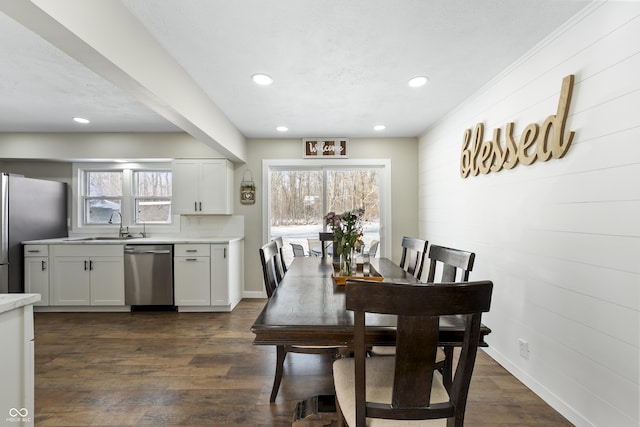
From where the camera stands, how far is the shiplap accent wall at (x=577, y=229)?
4.94 feet

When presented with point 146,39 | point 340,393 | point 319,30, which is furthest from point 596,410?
point 146,39

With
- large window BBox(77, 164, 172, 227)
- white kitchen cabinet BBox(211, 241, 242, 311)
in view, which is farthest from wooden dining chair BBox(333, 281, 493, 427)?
large window BBox(77, 164, 172, 227)

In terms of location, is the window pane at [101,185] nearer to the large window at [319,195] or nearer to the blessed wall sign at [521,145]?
the large window at [319,195]

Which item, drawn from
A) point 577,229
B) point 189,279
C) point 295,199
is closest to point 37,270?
point 189,279

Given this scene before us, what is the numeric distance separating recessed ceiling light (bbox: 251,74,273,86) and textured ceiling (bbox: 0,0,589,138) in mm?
59

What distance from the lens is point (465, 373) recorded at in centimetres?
109

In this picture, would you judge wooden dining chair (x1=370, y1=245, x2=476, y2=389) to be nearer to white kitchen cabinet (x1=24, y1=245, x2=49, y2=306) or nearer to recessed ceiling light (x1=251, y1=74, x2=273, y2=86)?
recessed ceiling light (x1=251, y1=74, x2=273, y2=86)

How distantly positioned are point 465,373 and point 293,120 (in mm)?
3211

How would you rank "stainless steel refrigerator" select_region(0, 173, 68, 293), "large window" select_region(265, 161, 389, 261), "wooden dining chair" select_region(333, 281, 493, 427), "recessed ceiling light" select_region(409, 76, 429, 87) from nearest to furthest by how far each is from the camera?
"wooden dining chair" select_region(333, 281, 493, 427)
"recessed ceiling light" select_region(409, 76, 429, 87)
"stainless steel refrigerator" select_region(0, 173, 68, 293)
"large window" select_region(265, 161, 389, 261)

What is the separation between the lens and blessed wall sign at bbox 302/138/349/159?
4539 mm

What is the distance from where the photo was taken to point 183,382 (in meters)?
2.30

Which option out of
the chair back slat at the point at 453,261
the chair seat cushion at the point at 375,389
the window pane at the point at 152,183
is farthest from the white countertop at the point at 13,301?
the window pane at the point at 152,183

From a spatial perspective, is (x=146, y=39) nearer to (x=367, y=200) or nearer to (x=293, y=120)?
(x=293, y=120)

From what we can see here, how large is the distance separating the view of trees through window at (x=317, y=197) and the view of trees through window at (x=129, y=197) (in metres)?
1.61
